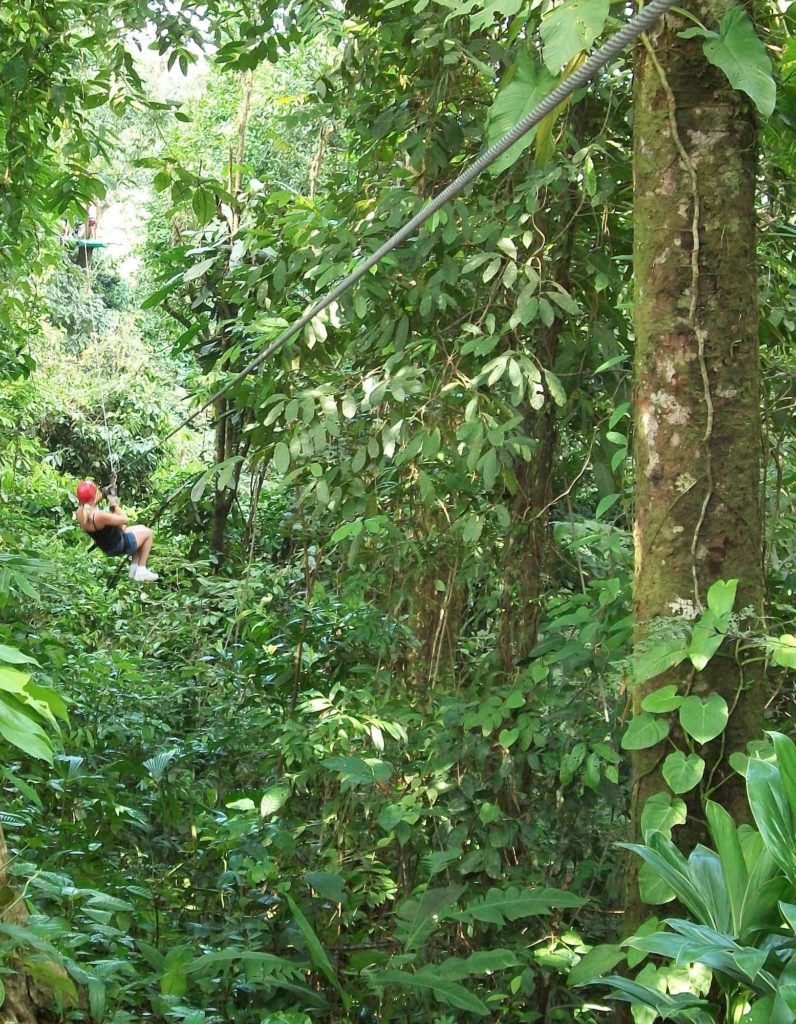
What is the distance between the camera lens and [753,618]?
82.5 inches

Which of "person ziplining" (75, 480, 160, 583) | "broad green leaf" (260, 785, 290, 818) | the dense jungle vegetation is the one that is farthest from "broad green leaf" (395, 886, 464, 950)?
"person ziplining" (75, 480, 160, 583)

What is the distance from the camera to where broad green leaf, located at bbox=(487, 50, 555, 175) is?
2.05m

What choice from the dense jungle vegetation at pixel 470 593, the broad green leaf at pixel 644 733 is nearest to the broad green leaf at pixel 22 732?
the dense jungle vegetation at pixel 470 593

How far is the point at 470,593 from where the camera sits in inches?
129

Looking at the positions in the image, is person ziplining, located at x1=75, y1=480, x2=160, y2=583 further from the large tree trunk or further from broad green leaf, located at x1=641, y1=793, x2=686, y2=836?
broad green leaf, located at x1=641, y1=793, x2=686, y2=836

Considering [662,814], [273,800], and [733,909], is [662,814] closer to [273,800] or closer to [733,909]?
[733,909]

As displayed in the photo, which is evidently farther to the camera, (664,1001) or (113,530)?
(113,530)

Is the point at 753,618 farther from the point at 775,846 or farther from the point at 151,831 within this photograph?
the point at 151,831

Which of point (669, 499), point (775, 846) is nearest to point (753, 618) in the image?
point (669, 499)

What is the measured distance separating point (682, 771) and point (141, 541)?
3.62 meters

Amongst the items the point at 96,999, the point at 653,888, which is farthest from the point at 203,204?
the point at 653,888

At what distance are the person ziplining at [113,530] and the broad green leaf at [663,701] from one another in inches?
126

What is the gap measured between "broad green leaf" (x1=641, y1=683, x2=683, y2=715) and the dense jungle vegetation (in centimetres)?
5

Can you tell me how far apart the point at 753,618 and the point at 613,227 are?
1.42 meters
